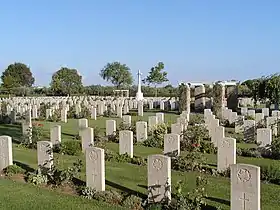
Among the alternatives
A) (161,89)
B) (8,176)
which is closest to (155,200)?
(8,176)

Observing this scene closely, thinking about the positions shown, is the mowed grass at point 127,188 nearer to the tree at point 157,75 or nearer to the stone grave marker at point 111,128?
the stone grave marker at point 111,128

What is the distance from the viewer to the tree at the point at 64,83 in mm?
69062

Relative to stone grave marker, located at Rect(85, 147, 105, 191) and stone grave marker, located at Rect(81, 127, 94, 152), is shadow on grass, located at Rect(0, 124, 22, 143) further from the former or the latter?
stone grave marker, located at Rect(85, 147, 105, 191)

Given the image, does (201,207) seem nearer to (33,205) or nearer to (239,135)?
(33,205)

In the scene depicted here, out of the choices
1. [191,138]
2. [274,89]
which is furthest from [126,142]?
[274,89]

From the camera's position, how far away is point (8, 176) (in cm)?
1030

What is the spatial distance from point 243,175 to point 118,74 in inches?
3275

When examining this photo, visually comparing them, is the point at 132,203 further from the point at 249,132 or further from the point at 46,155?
the point at 249,132

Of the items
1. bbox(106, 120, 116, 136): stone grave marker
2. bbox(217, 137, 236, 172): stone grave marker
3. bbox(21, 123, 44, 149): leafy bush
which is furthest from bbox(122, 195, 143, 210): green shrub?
bbox(106, 120, 116, 136): stone grave marker

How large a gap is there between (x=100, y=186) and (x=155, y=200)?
141cm

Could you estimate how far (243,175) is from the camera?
676 cm

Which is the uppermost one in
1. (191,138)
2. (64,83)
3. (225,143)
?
(64,83)

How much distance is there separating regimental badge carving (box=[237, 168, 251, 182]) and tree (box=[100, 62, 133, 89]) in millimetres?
80619

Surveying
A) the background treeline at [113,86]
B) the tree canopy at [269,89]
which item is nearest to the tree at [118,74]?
the background treeline at [113,86]
